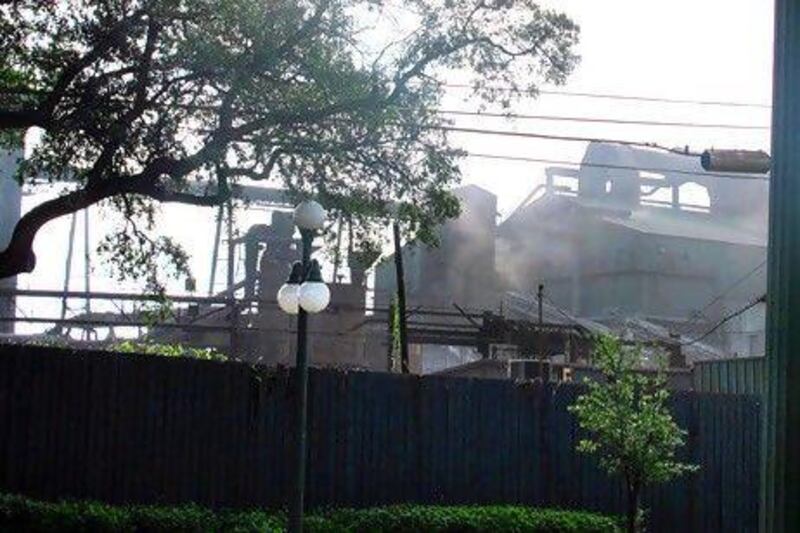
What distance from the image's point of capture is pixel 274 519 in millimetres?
15172

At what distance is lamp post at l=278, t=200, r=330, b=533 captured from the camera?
12031mm

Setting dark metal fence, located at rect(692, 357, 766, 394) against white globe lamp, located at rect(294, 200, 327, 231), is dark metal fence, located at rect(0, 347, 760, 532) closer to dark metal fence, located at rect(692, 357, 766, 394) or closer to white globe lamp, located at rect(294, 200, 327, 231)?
dark metal fence, located at rect(692, 357, 766, 394)

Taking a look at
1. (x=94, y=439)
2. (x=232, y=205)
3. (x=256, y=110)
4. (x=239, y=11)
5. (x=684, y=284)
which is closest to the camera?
(x=239, y=11)

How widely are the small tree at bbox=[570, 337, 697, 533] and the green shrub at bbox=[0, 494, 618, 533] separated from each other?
160cm

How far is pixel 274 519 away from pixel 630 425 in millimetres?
5407

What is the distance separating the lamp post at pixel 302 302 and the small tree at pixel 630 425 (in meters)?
4.83

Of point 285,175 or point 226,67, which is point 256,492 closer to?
point 285,175

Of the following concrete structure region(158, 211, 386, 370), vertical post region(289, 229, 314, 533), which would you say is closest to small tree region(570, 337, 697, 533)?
vertical post region(289, 229, 314, 533)

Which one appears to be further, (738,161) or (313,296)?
(738,161)

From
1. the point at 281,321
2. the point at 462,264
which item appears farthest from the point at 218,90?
the point at 462,264

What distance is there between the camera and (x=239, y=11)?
45.2 feet

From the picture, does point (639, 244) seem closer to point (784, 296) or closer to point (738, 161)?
point (738, 161)

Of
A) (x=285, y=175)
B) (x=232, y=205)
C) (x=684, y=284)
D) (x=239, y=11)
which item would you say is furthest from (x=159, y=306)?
(x=684, y=284)

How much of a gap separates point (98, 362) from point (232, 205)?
12.4ft
